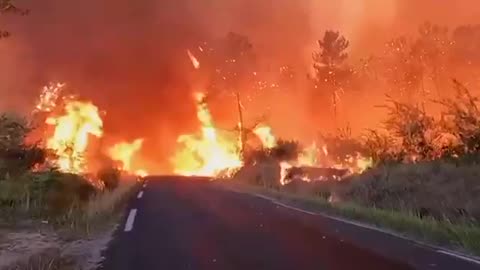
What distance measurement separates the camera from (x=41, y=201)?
1712 cm

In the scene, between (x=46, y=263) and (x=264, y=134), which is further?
(x=264, y=134)

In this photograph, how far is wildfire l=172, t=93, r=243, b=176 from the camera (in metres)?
64.2

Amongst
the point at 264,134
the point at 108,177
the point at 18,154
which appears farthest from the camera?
the point at 264,134

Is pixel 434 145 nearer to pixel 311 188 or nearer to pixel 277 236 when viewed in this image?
pixel 311 188

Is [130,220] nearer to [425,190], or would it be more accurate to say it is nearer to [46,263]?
[46,263]

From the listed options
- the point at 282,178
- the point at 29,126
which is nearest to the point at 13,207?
the point at 29,126

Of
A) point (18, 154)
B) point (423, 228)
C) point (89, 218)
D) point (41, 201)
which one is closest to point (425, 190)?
point (423, 228)

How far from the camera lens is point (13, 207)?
1662 cm

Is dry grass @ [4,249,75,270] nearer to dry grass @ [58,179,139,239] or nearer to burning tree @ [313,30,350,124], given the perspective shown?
dry grass @ [58,179,139,239]

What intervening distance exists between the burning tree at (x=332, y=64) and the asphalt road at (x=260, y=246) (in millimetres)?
48167

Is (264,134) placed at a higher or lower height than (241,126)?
lower

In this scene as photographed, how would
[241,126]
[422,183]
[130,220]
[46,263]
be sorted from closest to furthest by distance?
[46,263] → [130,220] → [422,183] → [241,126]

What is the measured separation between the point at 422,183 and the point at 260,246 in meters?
7.91

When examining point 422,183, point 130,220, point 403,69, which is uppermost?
point 403,69
